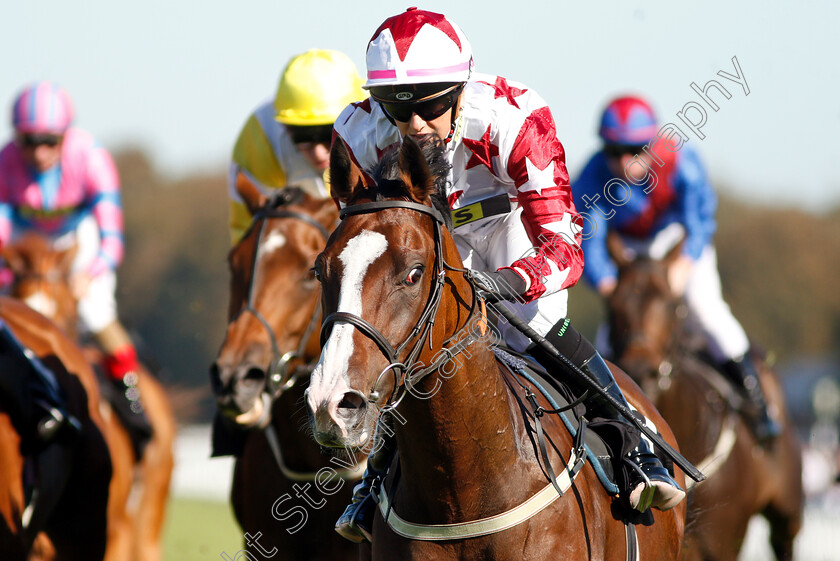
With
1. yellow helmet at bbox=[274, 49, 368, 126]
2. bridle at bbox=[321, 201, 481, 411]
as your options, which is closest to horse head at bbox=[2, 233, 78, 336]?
yellow helmet at bbox=[274, 49, 368, 126]

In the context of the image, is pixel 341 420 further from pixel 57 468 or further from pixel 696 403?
pixel 696 403

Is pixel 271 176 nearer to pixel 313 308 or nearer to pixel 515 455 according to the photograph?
pixel 313 308

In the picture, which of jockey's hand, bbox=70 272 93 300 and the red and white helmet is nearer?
the red and white helmet

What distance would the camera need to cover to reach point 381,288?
9.98 ft

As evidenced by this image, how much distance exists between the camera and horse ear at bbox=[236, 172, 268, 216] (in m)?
5.33

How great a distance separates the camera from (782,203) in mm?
40375

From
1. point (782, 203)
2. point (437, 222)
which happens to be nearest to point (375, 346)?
point (437, 222)

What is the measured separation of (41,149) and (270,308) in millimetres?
3690

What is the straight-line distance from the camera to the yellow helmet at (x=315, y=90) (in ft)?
18.6

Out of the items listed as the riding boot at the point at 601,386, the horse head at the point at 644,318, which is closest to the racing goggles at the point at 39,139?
the horse head at the point at 644,318

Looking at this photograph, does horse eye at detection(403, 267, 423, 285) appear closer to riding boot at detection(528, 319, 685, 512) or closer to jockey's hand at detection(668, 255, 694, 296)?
riding boot at detection(528, 319, 685, 512)

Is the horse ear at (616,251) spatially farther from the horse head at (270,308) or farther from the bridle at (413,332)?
the bridle at (413,332)

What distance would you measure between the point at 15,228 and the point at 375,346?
6.02 m

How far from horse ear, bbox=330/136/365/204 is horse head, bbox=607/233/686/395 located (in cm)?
384
